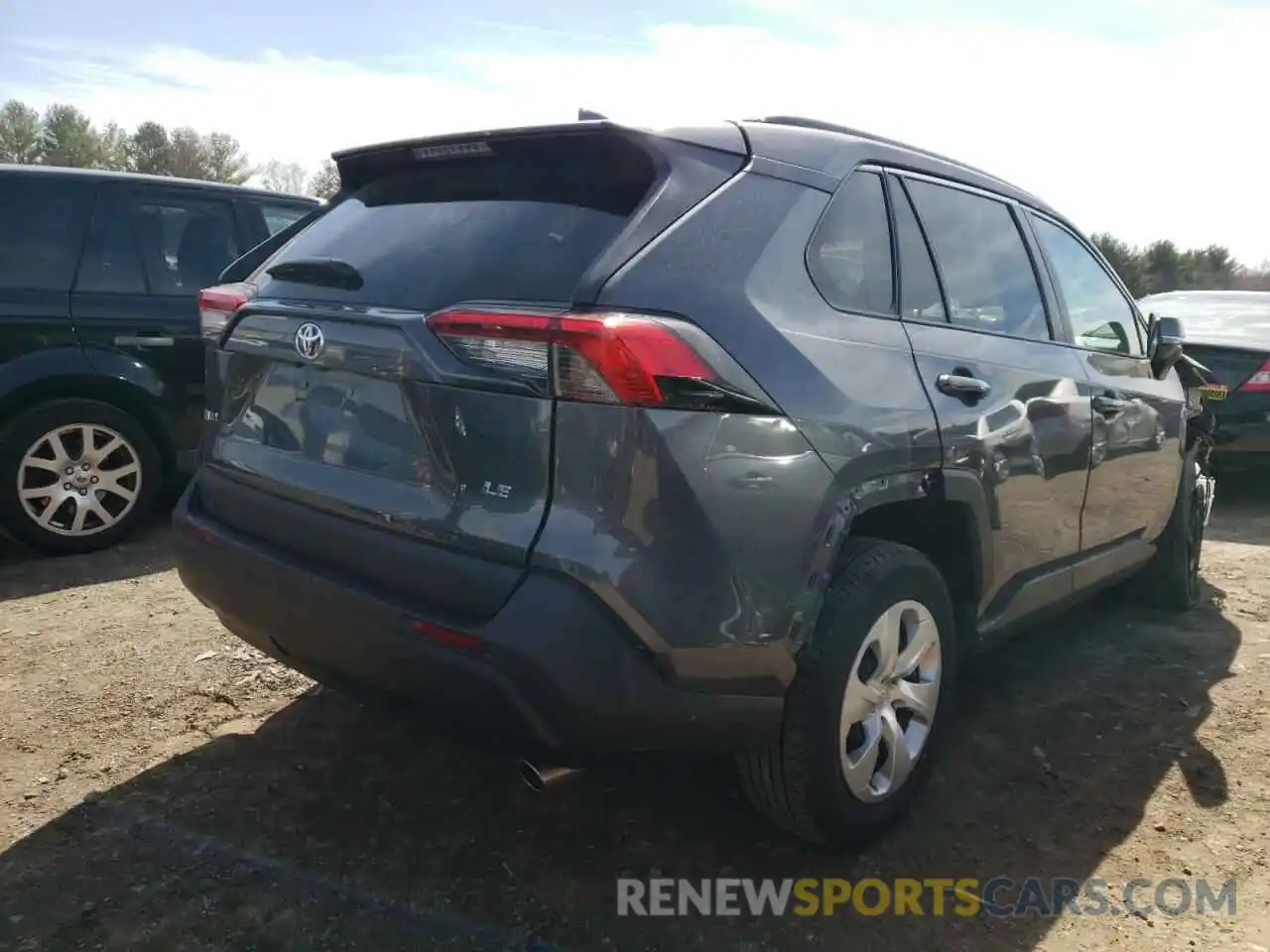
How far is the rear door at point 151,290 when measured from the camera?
4.89 meters

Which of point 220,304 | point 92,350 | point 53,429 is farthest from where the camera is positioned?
point 92,350

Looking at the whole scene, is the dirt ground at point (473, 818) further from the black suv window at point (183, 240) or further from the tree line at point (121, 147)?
the tree line at point (121, 147)

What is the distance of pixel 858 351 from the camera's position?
2.42 meters

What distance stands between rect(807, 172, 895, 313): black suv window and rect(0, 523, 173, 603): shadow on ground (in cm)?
345

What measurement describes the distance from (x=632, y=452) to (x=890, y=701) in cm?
111

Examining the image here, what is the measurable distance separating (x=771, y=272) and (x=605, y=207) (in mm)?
402

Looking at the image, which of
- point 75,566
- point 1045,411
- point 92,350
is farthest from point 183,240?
point 1045,411

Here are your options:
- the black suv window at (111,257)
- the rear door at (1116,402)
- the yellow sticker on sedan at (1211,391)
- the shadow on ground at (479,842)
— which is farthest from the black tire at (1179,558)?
the black suv window at (111,257)

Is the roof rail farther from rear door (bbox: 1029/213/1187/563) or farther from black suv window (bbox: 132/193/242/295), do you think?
black suv window (bbox: 132/193/242/295)

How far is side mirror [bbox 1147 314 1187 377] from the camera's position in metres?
4.14

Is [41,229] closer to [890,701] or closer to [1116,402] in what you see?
[890,701]

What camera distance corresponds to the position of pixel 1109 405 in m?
3.62

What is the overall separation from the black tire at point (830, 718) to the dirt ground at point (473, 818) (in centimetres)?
19

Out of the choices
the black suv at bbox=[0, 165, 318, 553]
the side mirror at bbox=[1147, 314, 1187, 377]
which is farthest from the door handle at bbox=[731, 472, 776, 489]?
the black suv at bbox=[0, 165, 318, 553]
